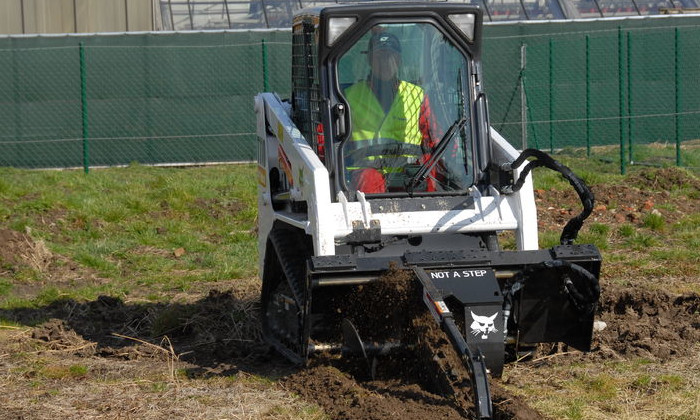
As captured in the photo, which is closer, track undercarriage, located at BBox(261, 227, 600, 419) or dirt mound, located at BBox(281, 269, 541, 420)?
dirt mound, located at BBox(281, 269, 541, 420)

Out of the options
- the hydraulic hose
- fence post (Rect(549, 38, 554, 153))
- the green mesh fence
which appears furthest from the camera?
fence post (Rect(549, 38, 554, 153))

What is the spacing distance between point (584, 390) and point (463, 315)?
0.85 m

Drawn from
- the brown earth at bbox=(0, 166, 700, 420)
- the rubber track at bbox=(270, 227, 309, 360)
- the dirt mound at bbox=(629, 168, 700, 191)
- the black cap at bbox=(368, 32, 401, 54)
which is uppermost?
the black cap at bbox=(368, 32, 401, 54)

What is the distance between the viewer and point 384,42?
22.7ft

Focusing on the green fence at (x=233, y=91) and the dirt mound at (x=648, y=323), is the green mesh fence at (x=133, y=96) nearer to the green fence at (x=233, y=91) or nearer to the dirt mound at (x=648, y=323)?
the green fence at (x=233, y=91)

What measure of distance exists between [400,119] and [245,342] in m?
2.15

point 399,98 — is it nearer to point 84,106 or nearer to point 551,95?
point 84,106

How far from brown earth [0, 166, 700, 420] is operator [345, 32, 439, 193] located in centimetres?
97

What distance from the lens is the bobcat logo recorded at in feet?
19.4

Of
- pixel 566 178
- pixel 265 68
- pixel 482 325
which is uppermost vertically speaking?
pixel 265 68

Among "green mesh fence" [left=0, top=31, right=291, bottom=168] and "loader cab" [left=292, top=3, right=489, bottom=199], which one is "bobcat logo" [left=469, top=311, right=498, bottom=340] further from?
"green mesh fence" [left=0, top=31, right=291, bottom=168]

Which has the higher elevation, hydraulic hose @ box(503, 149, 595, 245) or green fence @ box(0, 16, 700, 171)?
green fence @ box(0, 16, 700, 171)

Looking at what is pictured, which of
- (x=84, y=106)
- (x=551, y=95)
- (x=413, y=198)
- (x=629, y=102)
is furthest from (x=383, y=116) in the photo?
(x=551, y=95)

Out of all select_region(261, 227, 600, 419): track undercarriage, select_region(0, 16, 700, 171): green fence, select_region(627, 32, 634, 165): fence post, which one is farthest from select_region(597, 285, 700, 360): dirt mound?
select_region(627, 32, 634, 165): fence post
